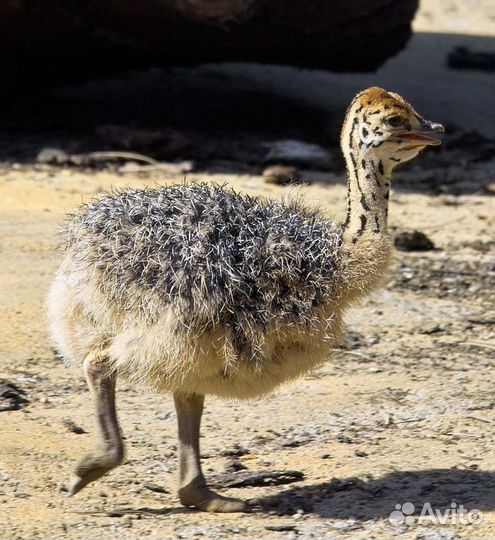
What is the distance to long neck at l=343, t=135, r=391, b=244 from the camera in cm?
524

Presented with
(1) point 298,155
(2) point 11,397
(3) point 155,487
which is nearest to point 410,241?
(1) point 298,155

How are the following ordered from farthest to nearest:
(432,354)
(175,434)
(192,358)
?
1. (432,354)
2. (175,434)
3. (192,358)

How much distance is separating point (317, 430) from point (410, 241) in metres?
3.02

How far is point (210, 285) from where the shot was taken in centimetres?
482

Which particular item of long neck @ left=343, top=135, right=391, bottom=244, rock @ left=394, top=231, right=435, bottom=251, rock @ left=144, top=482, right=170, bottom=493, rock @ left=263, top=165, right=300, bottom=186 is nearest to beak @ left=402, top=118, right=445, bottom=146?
long neck @ left=343, top=135, right=391, bottom=244

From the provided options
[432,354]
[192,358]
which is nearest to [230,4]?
[432,354]

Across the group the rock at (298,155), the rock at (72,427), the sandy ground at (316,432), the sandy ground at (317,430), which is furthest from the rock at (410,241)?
the rock at (72,427)

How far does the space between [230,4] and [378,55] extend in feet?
8.55

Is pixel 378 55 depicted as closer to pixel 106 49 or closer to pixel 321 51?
pixel 321 51

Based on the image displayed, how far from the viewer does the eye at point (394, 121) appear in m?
5.19

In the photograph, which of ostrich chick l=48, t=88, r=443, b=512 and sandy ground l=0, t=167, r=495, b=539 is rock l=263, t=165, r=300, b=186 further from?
ostrich chick l=48, t=88, r=443, b=512

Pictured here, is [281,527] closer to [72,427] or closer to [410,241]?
[72,427]

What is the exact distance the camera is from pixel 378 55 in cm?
1256
